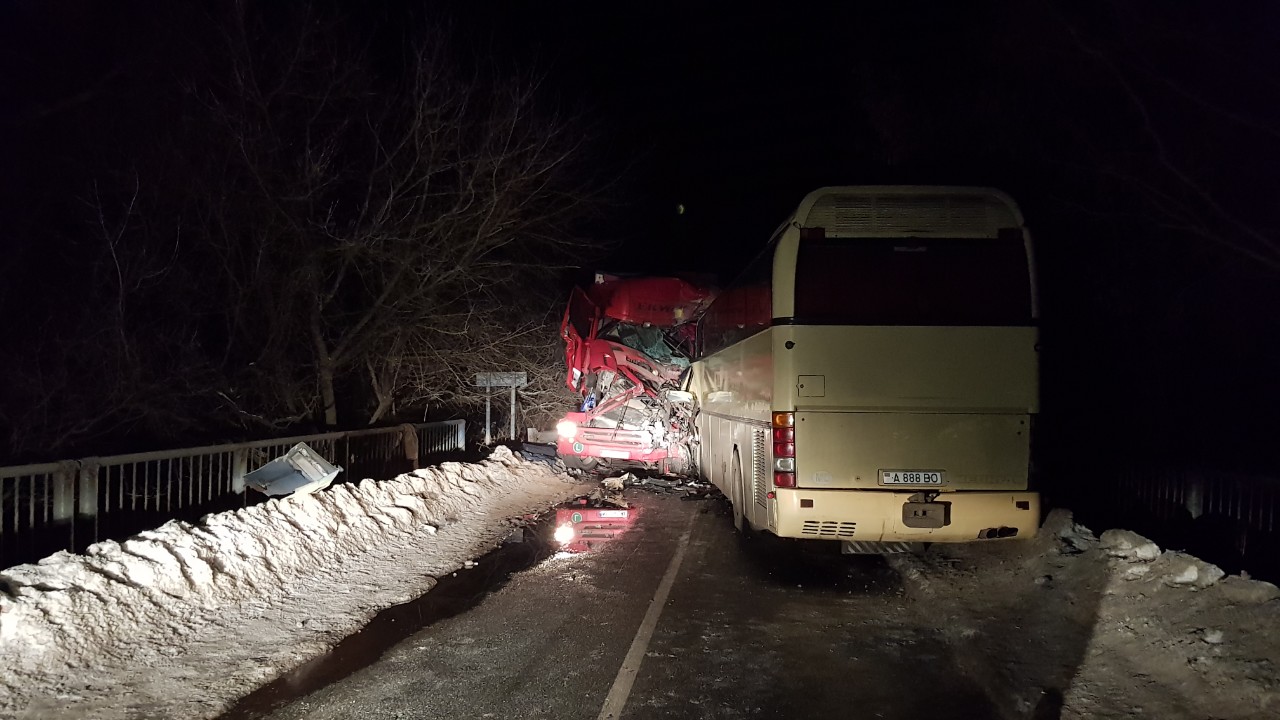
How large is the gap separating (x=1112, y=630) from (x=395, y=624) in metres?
5.77

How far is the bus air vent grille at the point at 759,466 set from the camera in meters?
8.72

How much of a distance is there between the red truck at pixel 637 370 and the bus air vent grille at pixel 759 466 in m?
6.66

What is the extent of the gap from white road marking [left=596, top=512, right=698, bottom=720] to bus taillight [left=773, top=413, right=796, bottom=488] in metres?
1.62

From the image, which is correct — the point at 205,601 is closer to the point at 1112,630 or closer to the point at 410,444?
the point at 1112,630

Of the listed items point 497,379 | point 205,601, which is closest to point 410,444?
point 497,379

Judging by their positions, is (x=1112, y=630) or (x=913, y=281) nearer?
(x=1112, y=630)

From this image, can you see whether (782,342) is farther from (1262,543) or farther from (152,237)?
(152,237)

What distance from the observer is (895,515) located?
7.96 meters

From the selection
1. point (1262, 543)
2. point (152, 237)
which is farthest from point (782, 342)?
point (152, 237)

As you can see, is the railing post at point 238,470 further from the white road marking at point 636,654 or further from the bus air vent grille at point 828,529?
the bus air vent grille at point 828,529

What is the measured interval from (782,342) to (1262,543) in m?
6.43

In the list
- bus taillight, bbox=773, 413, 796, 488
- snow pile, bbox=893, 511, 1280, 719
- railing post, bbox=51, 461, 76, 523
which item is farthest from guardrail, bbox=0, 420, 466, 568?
snow pile, bbox=893, 511, 1280, 719

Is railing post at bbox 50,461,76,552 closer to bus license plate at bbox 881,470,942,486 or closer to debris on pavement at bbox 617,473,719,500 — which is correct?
bus license plate at bbox 881,470,942,486

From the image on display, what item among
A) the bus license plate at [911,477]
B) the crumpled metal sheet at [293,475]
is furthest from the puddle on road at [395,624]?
the bus license plate at [911,477]
